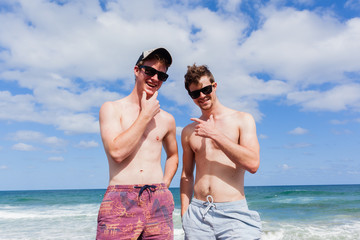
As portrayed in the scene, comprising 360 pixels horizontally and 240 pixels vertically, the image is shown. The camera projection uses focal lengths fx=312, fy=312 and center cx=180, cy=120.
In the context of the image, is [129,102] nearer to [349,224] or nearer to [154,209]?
[154,209]

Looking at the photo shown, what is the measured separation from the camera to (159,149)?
301cm

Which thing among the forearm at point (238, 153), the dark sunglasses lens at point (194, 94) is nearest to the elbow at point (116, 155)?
the forearm at point (238, 153)

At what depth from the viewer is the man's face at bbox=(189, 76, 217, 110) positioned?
130 inches

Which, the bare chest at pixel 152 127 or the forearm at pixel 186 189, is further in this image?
the forearm at pixel 186 189

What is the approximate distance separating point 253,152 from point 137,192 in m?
1.15

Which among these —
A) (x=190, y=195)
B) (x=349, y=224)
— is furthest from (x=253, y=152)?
(x=349, y=224)

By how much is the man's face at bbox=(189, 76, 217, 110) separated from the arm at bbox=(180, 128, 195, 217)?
1.28 feet

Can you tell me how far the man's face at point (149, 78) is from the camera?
3.05 metres

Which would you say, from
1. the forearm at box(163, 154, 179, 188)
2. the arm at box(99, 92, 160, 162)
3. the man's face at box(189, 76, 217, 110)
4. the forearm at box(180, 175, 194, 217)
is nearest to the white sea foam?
the forearm at box(180, 175, 194, 217)

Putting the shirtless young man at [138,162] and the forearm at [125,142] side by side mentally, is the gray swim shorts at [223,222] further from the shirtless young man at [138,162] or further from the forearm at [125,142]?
the forearm at [125,142]

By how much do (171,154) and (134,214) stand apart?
891 mm

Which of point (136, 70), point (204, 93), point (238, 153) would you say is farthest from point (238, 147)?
point (136, 70)

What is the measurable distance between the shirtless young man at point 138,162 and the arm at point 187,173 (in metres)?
0.38

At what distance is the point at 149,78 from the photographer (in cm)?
305
